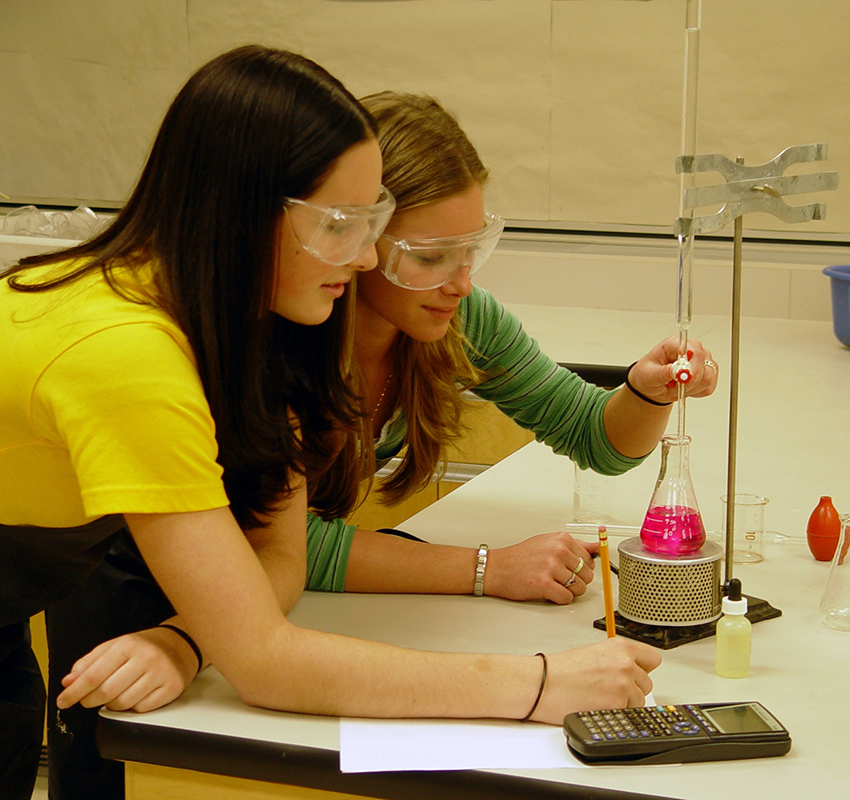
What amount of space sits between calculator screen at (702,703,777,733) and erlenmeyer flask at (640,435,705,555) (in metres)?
0.24

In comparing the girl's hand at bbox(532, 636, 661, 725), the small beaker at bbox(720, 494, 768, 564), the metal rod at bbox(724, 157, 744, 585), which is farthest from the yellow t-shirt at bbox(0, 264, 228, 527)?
the small beaker at bbox(720, 494, 768, 564)

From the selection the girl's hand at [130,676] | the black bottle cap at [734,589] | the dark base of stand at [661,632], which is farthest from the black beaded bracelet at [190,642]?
the black bottle cap at [734,589]

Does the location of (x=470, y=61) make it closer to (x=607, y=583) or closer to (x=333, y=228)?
(x=333, y=228)

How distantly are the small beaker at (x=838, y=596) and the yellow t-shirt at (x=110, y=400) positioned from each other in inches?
30.4

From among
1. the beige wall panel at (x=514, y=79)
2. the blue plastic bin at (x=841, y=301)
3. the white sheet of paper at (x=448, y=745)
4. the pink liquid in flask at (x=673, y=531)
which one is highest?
the beige wall panel at (x=514, y=79)

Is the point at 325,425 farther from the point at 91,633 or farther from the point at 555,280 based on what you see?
the point at 555,280

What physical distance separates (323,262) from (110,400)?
0.94 ft

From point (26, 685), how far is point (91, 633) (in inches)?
5.8

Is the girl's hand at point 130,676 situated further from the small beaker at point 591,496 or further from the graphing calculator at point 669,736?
the small beaker at point 591,496

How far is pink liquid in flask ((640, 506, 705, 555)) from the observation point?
1.26 meters

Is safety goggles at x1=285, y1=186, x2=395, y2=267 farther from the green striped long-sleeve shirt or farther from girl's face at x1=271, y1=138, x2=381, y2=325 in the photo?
the green striped long-sleeve shirt

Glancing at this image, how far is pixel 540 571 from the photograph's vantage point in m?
1.37

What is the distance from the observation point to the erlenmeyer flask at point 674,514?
1.26 m

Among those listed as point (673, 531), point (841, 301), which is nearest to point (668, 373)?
point (673, 531)
